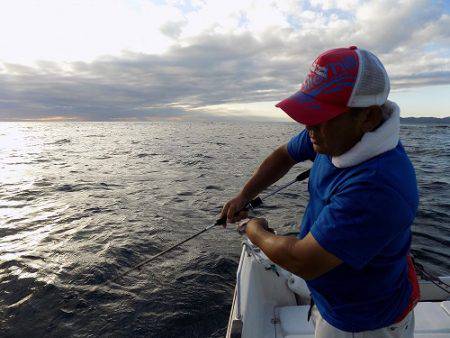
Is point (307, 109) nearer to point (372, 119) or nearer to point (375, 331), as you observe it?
point (372, 119)

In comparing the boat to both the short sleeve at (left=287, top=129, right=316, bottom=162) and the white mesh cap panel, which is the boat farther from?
the white mesh cap panel

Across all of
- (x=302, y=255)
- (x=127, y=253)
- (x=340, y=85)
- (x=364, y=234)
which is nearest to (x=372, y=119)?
(x=340, y=85)

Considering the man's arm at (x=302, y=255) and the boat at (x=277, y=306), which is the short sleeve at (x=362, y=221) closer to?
the man's arm at (x=302, y=255)

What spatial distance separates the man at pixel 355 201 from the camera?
1.82 metres

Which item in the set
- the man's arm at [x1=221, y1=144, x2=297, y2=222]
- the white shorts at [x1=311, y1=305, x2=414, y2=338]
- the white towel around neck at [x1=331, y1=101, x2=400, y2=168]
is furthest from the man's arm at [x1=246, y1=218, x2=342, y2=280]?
the man's arm at [x1=221, y1=144, x2=297, y2=222]

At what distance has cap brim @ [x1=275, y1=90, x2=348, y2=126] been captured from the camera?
196 cm

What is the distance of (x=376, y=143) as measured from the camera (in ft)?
6.22

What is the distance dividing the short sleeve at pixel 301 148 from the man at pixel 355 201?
0.70 metres

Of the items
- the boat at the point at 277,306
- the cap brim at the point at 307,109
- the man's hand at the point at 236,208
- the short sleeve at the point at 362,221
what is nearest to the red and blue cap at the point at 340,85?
the cap brim at the point at 307,109

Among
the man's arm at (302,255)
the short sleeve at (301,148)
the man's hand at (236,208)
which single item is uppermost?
the short sleeve at (301,148)

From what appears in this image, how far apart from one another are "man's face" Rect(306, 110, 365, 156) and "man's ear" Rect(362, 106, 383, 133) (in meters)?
0.02

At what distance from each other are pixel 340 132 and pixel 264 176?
1.55 meters

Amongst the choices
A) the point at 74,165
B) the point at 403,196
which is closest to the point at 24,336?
the point at 403,196

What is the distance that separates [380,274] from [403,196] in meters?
0.63
